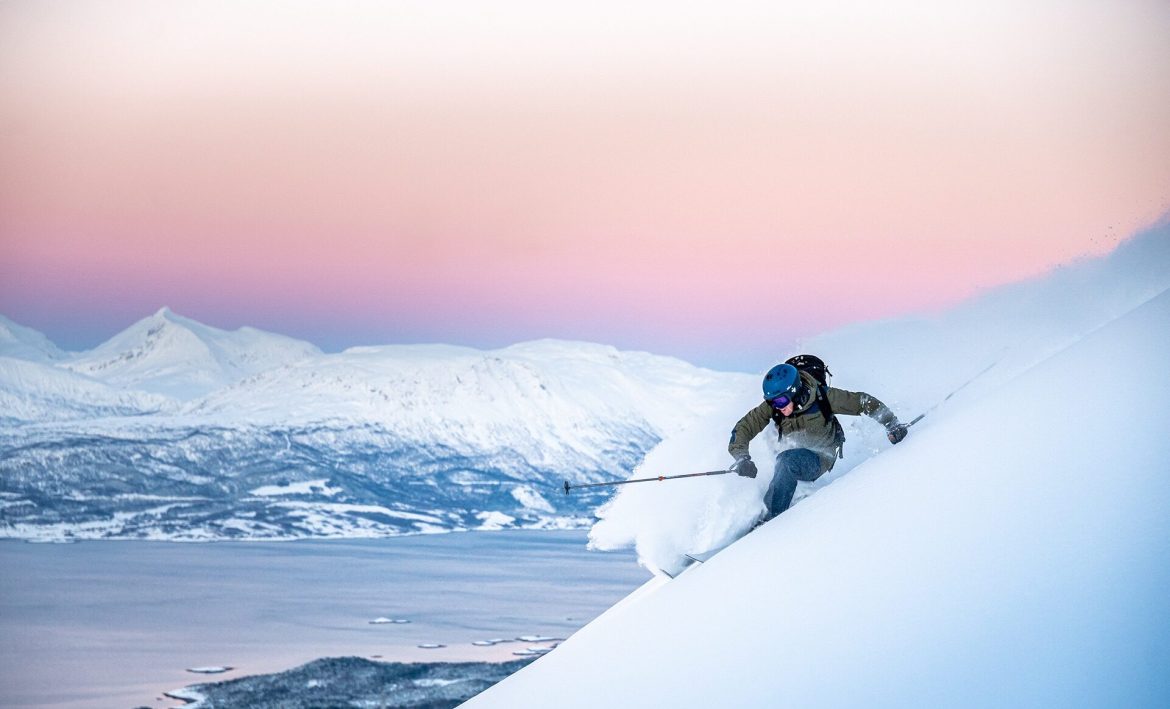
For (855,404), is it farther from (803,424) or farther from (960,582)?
(960,582)

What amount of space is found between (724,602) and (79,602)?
17313 cm

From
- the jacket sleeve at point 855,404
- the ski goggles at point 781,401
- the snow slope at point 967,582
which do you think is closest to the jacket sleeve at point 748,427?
the ski goggles at point 781,401

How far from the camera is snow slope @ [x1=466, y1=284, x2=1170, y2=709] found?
12.8ft

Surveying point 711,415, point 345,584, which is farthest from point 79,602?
point 711,415

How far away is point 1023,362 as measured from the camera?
835 centimetres

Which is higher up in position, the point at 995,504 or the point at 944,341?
the point at 944,341

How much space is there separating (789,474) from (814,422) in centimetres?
43

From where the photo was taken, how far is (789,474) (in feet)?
25.2

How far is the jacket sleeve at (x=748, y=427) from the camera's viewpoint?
25.1 ft

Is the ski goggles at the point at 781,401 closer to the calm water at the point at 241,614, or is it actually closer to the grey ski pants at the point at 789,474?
the grey ski pants at the point at 789,474

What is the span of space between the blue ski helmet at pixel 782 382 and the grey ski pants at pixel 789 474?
0.47m

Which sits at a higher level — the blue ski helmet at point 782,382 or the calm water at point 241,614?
the calm water at point 241,614

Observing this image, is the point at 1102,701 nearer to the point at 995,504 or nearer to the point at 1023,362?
the point at 995,504

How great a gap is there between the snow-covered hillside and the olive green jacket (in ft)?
0.95
